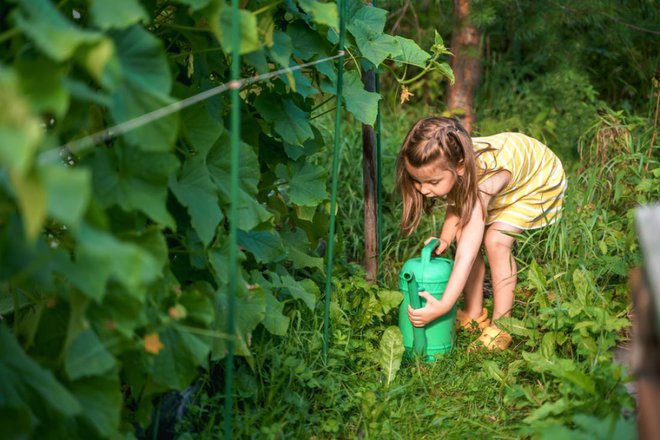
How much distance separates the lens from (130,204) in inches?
70.0

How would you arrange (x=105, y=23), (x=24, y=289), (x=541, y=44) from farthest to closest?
(x=541, y=44) < (x=24, y=289) < (x=105, y=23)

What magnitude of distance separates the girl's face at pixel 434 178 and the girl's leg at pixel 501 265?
29cm

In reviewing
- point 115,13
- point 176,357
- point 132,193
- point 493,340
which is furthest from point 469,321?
point 115,13

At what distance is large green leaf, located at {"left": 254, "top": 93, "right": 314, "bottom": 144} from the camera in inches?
98.3

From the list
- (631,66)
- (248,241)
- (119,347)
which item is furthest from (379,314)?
(631,66)

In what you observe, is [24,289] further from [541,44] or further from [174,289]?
A: [541,44]

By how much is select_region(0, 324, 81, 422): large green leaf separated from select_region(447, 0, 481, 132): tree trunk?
3.26 metres

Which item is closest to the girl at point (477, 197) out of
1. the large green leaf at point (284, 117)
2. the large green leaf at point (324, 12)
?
the large green leaf at point (284, 117)

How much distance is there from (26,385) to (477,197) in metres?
1.77

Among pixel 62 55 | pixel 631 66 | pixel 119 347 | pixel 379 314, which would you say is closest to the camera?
pixel 62 55

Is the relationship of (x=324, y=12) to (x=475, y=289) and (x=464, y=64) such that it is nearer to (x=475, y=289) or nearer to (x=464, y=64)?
(x=475, y=289)

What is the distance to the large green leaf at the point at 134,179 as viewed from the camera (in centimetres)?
178

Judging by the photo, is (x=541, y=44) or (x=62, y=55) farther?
(x=541, y=44)

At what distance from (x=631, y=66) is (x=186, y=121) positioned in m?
3.68
